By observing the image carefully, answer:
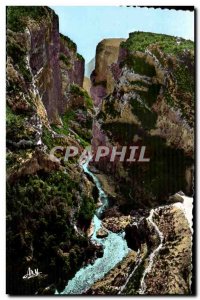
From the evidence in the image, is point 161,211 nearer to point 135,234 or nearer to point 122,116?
point 135,234

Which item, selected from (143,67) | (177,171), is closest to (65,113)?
(143,67)

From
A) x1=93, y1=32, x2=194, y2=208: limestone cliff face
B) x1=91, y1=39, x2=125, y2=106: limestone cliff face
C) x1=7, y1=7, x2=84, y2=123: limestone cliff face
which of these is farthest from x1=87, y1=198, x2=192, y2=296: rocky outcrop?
x1=7, y1=7, x2=84, y2=123: limestone cliff face

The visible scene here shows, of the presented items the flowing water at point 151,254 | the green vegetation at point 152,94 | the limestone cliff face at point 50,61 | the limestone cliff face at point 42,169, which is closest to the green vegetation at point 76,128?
the limestone cliff face at point 42,169

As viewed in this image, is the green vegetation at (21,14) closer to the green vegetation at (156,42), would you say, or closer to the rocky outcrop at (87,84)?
the rocky outcrop at (87,84)

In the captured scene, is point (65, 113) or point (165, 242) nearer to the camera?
point (165, 242)

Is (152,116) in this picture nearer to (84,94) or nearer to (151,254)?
(84,94)

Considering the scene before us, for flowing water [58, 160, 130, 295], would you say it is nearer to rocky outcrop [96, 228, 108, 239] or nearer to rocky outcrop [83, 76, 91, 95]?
rocky outcrop [96, 228, 108, 239]

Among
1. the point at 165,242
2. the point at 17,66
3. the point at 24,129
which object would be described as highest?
the point at 17,66
